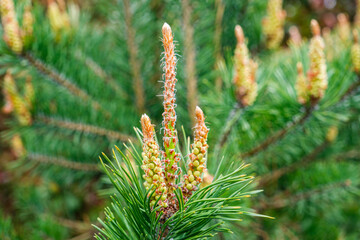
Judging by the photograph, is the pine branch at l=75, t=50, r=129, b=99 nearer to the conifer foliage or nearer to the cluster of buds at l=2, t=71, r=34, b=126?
the conifer foliage

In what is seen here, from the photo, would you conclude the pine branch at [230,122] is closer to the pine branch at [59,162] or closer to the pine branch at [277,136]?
the pine branch at [277,136]

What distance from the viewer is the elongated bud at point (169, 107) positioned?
25 centimetres

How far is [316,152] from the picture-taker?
815 millimetres

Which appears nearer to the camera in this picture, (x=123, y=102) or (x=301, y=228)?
(x=123, y=102)

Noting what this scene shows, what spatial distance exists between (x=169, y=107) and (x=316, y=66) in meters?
0.35

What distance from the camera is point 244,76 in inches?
20.2

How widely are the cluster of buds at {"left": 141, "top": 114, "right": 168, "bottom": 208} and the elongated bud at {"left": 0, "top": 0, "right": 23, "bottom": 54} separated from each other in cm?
46

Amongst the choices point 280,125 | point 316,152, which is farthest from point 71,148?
point 316,152

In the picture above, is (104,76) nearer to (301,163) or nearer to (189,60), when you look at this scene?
(189,60)

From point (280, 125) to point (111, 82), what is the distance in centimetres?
49

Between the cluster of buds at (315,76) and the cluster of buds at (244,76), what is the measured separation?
0.27 feet

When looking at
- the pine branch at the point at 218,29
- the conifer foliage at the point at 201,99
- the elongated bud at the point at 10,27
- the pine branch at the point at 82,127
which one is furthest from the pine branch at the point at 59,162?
the pine branch at the point at 218,29

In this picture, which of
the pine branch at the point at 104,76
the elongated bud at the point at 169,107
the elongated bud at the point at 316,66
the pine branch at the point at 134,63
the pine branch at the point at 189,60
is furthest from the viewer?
the pine branch at the point at 104,76

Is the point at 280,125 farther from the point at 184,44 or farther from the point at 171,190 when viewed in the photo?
the point at 171,190
